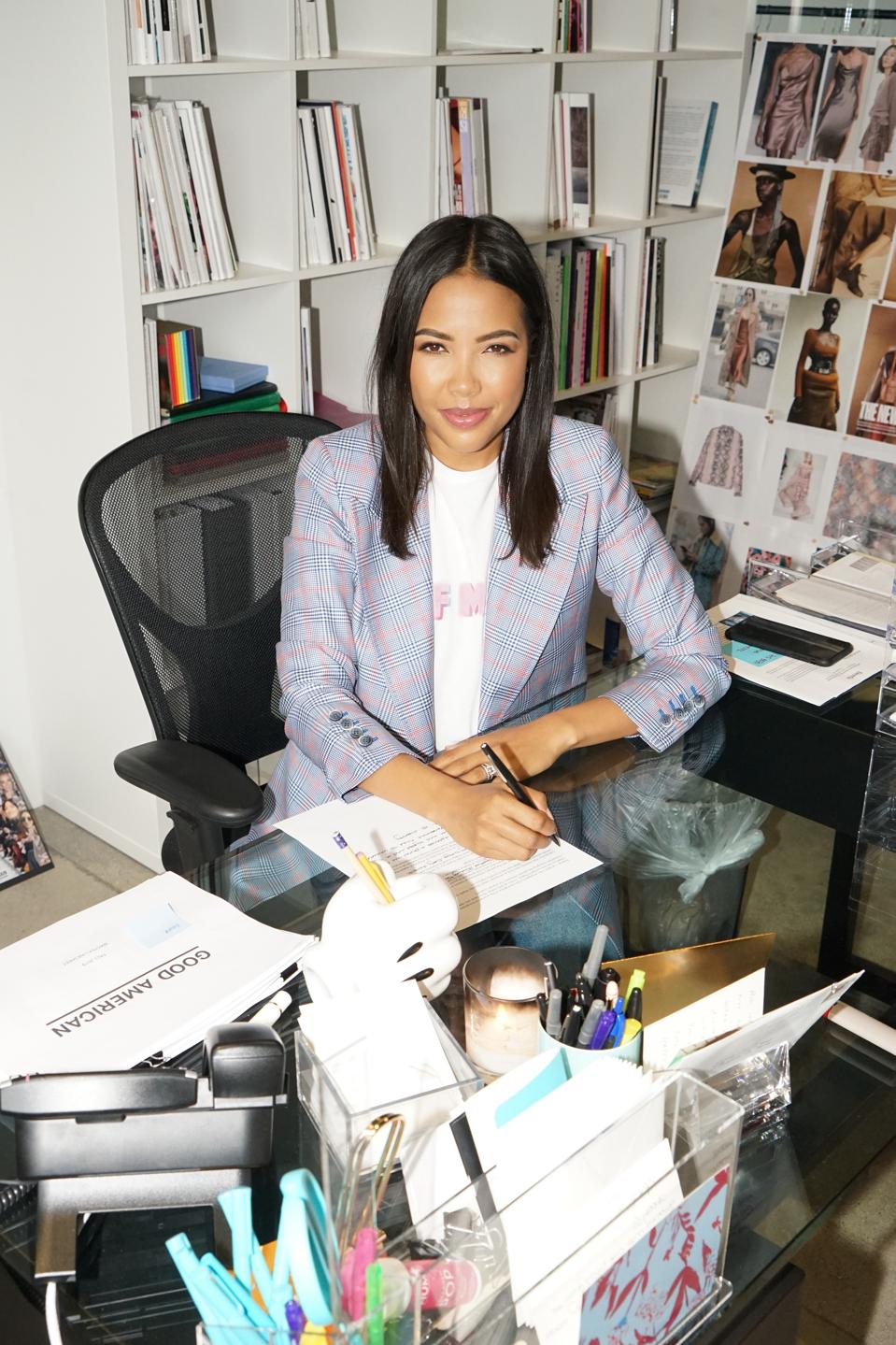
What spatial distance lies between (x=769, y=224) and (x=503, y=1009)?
2633 millimetres

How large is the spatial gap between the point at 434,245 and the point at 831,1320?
148 centimetres

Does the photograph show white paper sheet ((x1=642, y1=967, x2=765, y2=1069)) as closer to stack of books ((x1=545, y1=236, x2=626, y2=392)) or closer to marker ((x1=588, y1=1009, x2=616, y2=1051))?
marker ((x1=588, y1=1009, x2=616, y2=1051))

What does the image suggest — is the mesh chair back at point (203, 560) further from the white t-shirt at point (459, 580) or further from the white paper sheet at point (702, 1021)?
the white paper sheet at point (702, 1021)

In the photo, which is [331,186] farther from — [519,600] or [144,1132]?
[144,1132]

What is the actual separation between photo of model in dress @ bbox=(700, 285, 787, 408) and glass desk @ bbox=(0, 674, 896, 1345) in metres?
1.74

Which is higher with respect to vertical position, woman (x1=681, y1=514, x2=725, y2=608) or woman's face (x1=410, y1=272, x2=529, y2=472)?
woman's face (x1=410, y1=272, x2=529, y2=472)

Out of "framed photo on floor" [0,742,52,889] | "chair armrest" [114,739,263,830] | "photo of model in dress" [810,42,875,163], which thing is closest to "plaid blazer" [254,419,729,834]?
"chair armrest" [114,739,263,830]

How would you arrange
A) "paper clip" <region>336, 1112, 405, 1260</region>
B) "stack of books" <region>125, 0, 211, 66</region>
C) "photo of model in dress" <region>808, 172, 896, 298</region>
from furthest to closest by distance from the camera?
"photo of model in dress" <region>808, 172, 896, 298</region> < "stack of books" <region>125, 0, 211, 66</region> < "paper clip" <region>336, 1112, 405, 1260</region>

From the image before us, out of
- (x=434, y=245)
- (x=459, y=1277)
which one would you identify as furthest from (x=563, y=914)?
(x=434, y=245)

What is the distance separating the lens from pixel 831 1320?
1756 millimetres

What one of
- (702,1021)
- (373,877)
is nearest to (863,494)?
(702,1021)

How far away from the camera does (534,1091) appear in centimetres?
91

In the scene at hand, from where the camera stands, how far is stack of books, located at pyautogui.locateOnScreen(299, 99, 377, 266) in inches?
98.3

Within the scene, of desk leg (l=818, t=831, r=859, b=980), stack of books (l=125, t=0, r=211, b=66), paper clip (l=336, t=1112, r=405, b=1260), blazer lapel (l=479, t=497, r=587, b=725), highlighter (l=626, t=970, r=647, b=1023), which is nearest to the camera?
paper clip (l=336, t=1112, r=405, b=1260)
